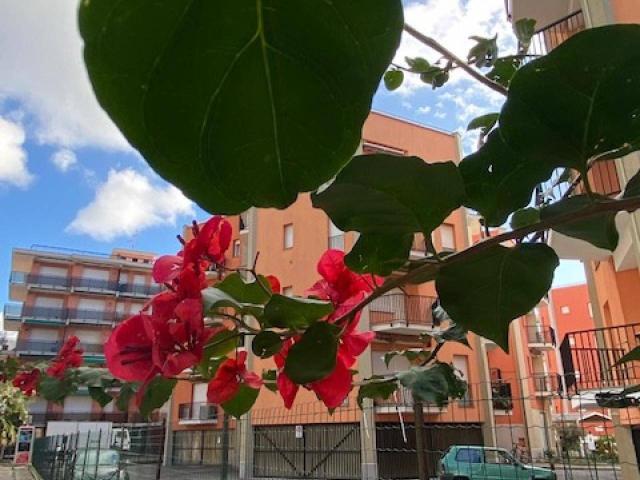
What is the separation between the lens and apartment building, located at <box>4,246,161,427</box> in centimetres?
3014

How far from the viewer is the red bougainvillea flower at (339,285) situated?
644 mm

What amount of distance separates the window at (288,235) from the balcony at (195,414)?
21.7ft

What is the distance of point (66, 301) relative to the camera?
31828mm

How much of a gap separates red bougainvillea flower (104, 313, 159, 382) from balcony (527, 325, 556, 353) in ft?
75.5

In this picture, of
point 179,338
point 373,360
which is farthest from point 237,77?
point 373,360

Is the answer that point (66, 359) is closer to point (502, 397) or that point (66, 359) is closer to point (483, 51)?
point (483, 51)

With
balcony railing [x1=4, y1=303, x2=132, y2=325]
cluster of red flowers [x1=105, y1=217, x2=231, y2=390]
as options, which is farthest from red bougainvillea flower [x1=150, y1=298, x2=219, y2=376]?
balcony railing [x1=4, y1=303, x2=132, y2=325]

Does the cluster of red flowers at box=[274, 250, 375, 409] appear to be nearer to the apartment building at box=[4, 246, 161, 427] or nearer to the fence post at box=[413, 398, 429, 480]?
the fence post at box=[413, 398, 429, 480]

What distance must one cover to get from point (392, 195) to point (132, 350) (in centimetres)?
28

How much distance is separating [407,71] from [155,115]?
1.47 metres

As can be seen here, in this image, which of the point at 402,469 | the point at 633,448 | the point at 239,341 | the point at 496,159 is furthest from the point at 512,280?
the point at 402,469

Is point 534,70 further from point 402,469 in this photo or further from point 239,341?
point 402,469

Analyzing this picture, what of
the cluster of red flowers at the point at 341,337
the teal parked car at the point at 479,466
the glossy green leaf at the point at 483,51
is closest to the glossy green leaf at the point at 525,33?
the glossy green leaf at the point at 483,51

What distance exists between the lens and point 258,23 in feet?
0.75
